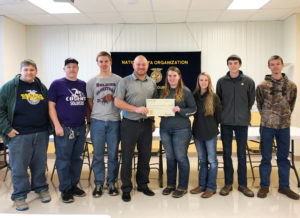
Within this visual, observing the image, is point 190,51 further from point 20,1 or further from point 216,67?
point 20,1

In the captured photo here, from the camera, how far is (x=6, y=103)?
2.70 m

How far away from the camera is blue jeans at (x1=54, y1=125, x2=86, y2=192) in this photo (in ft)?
9.41

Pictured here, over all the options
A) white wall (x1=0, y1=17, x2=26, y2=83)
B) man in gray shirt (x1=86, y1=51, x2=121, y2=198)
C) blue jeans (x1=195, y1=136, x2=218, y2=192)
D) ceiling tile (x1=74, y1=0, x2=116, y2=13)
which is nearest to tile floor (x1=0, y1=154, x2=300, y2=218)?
blue jeans (x1=195, y1=136, x2=218, y2=192)

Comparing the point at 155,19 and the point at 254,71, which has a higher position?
the point at 155,19

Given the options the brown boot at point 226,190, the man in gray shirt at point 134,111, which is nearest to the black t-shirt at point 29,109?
the man in gray shirt at point 134,111

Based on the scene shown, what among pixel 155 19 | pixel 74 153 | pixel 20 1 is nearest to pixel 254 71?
pixel 155 19

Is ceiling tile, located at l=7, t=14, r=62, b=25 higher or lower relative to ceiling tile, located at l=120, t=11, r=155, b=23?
higher

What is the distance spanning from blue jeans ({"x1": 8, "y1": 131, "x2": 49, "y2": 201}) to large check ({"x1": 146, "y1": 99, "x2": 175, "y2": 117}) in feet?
4.20

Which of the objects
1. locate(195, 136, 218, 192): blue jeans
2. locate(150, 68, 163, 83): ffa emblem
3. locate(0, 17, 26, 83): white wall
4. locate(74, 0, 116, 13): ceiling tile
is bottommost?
locate(195, 136, 218, 192): blue jeans

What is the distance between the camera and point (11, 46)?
5031 millimetres

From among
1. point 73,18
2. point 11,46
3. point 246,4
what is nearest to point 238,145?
point 246,4

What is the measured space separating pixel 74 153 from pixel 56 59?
128 inches

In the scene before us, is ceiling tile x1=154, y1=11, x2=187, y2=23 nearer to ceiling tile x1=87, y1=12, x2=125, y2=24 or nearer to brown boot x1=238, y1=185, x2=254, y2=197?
ceiling tile x1=87, y1=12, x2=125, y2=24

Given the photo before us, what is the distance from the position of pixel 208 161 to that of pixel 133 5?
2.89m
